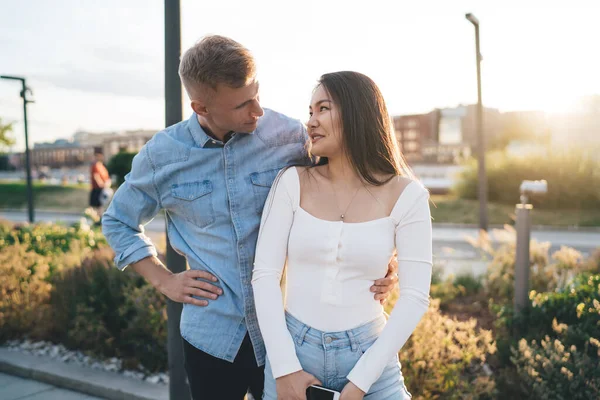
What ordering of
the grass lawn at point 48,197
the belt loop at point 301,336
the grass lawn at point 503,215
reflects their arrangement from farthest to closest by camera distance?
the grass lawn at point 48,197, the grass lawn at point 503,215, the belt loop at point 301,336

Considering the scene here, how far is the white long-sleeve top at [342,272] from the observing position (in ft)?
5.78

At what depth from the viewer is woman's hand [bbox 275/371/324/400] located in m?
1.74

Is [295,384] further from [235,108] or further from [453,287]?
[453,287]

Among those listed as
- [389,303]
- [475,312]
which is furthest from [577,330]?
[475,312]

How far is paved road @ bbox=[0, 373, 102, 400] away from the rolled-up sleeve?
2491 millimetres

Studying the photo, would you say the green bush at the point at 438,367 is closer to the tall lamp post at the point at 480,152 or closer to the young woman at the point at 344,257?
the young woman at the point at 344,257

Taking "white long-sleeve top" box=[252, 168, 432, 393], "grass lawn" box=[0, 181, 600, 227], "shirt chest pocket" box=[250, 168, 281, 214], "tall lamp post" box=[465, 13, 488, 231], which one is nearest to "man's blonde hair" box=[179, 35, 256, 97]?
"shirt chest pocket" box=[250, 168, 281, 214]

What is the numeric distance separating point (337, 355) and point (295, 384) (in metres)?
0.16

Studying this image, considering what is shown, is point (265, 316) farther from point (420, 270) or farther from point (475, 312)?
point (475, 312)

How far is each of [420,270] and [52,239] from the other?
7.50 m

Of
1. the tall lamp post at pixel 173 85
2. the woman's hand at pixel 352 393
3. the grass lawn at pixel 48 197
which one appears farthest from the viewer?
the grass lawn at pixel 48 197

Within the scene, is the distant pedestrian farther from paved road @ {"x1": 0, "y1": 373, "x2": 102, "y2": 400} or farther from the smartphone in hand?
the smartphone in hand

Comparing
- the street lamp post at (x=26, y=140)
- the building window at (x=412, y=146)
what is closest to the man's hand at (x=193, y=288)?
the street lamp post at (x=26, y=140)

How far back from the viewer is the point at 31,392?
426 cm
